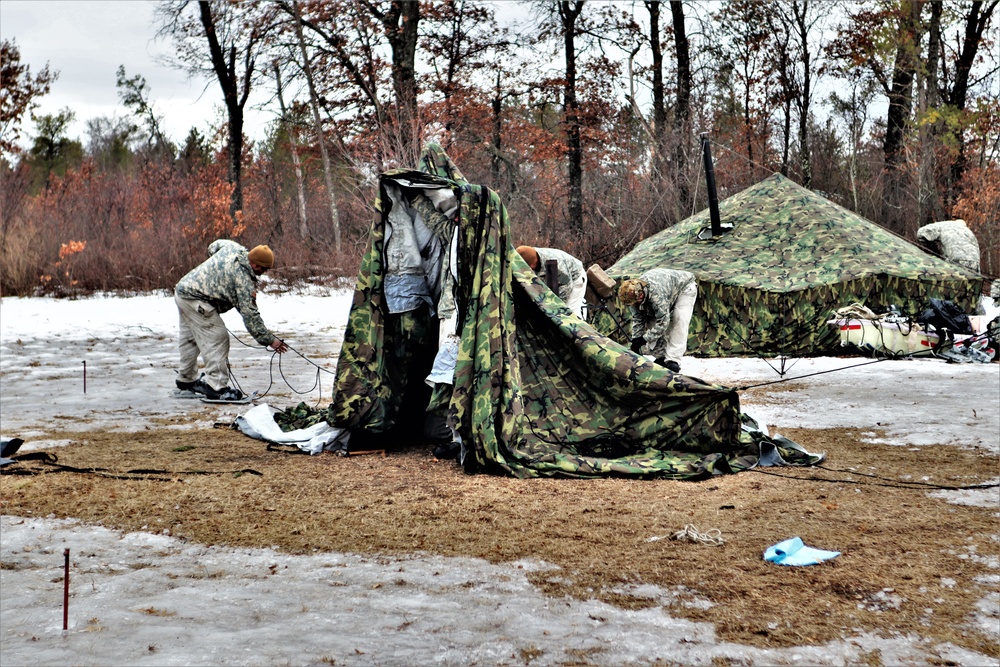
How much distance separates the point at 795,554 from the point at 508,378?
2.56 meters

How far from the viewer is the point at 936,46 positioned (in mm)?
24984

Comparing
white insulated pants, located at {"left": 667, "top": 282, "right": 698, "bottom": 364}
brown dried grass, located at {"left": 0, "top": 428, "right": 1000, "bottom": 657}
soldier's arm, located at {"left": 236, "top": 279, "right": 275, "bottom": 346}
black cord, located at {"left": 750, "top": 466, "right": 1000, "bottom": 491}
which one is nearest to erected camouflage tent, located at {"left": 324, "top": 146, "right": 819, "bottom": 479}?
brown dried grass, located at {"left": 0, "top": 428, "right": 1000, "bottom": 657}

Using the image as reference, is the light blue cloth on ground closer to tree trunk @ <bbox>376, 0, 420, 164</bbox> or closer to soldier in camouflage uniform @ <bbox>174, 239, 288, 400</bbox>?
soldier in camouflage uniform @ <bbox>174, 239, 288, 400</bbox>

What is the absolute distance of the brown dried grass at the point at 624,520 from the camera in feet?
13.7

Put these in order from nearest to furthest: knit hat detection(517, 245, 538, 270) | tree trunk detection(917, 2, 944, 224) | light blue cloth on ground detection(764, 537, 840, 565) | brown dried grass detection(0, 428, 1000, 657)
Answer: brown dried grass detection(0, 428, 1000, 657), light blue cloth on ground detection(764, 537, 840, 565), knit hat detection(517, 245, 538, 270), tree trunk detection(917, 2, 944, 224)

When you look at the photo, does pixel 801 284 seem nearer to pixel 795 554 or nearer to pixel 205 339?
pixel 205 339

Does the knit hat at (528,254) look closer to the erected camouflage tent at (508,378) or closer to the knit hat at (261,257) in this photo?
the erected camouflage tent at (508,378)

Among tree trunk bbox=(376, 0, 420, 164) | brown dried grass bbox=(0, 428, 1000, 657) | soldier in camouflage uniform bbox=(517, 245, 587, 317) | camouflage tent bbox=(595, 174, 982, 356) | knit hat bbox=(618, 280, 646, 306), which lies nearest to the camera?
brown dried grass bbox=(0, 428, 1000, 657)

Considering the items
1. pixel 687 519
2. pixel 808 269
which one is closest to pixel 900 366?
pixel 808 269

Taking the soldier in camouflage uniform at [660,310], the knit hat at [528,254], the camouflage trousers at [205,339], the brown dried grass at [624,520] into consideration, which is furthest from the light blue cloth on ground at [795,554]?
the camouflage trousers at [205,339]

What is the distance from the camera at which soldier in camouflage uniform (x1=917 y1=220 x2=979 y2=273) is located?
15.4m

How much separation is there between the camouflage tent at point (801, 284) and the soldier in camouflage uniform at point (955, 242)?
3.70 feet

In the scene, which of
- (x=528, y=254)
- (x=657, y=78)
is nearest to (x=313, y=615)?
(x=528, y=254)

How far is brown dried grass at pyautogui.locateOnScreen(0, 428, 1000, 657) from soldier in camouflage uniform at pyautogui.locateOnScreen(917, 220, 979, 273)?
8.98 meters
